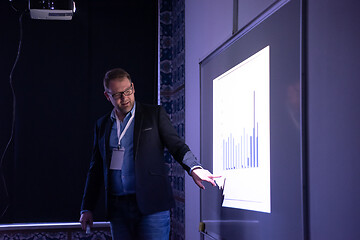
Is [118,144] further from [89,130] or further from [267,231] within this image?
[89,130]

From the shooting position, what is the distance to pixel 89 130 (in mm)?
4266

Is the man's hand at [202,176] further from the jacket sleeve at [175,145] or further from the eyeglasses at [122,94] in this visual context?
the eyeglasses at [122,94]

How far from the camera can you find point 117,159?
94.5 inches

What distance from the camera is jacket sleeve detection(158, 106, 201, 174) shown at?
2.25 m

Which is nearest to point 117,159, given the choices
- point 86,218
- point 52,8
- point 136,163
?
point 136,163

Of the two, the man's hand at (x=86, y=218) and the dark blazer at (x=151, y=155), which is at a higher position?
the dark blazer at (x=151, y=155)

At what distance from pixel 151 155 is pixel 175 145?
139mm

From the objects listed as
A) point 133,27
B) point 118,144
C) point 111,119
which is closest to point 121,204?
point 118,144

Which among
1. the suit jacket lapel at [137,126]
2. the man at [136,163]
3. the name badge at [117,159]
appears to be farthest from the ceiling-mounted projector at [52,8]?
the name badge at [117,159]

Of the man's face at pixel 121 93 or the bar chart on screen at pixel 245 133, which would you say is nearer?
the bar chart on screen at pixel 245 133

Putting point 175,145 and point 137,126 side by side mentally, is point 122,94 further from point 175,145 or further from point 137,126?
point 175,145

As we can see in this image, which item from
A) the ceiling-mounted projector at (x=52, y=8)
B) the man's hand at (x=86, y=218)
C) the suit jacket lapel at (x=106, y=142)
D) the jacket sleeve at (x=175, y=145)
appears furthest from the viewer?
the ceiling-mounted projector at (x=52, y=8)

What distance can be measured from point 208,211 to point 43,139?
2.07 m

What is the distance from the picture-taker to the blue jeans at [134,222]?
7.54 ft
